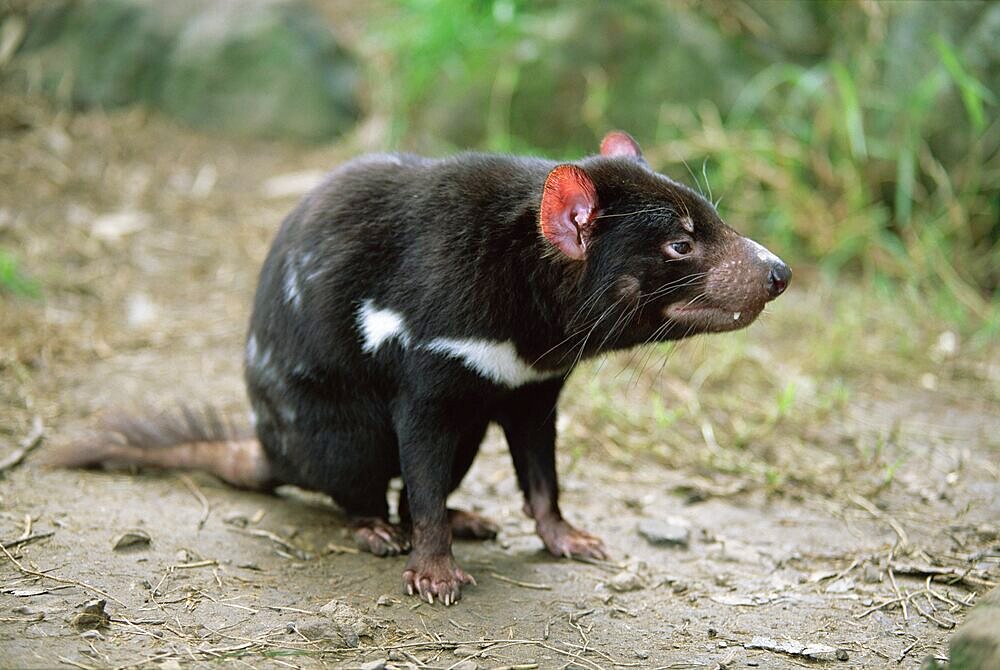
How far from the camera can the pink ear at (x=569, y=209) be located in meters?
2.50

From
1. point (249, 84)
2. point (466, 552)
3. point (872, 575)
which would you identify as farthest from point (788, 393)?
point (249, 84)

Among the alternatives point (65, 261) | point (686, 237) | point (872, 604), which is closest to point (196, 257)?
point (65, 261)

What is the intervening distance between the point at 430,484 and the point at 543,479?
1.43 feet

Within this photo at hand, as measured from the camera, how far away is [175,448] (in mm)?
3352

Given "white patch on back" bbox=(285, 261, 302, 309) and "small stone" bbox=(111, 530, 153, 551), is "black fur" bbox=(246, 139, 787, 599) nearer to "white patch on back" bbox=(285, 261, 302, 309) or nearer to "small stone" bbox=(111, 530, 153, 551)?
"white patch on back" bbox=(285, 261, 302, 309)

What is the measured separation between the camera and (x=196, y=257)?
5445mm

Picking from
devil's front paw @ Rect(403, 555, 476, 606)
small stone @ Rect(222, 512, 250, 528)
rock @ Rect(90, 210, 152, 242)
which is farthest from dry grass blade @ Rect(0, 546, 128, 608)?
rock @ Rect(90, 210, 152, 242)

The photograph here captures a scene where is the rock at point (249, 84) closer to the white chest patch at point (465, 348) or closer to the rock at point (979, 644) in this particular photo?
the white chest patch at point (465, 348)

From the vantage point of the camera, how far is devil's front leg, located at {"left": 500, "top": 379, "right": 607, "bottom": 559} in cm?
298

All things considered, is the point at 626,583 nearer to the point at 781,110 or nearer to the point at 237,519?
the point at 237,519

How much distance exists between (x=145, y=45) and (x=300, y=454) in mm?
4720

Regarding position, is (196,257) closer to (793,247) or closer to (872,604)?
(793,247)

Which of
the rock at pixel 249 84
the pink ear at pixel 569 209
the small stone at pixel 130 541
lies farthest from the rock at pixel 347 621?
the rock at pixel 249 84

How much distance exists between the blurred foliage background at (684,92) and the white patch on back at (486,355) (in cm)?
268
